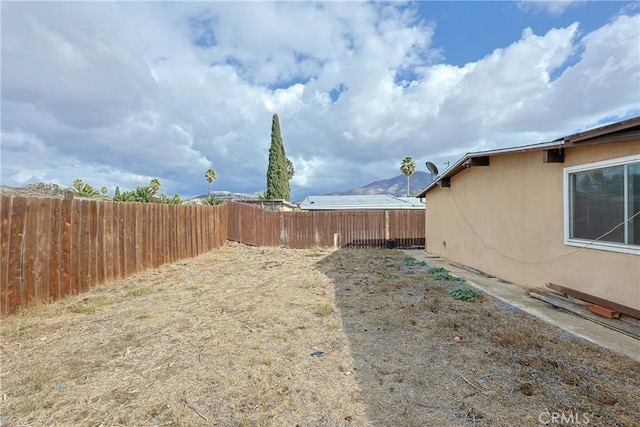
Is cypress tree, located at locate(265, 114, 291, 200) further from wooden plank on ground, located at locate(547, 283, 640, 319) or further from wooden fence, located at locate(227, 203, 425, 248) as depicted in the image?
wooden plank on ground, located at locate(547, 283, 640, 319)

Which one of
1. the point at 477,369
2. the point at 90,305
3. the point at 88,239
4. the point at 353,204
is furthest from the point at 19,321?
the point at 353,204

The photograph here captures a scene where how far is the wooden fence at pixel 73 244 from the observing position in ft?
14.2

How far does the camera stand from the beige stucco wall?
4.12 m

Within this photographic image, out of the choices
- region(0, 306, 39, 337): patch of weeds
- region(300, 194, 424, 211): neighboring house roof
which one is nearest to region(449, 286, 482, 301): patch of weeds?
region(0, 306, 39, 337): patch of weeds

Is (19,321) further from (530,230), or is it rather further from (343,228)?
(343,228)

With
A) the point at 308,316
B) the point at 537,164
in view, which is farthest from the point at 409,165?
the point at 308,316

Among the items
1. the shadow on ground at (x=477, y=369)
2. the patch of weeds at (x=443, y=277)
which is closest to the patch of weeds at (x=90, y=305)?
the shadow on ground at (x=477, y=369)

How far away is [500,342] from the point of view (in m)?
3.29

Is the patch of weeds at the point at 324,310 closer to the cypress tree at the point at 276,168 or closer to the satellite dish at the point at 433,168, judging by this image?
the satellite dish at the point at 433,168

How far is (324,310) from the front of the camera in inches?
179

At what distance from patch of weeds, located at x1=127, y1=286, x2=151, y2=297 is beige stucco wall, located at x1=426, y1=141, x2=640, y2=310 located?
23.5 ft

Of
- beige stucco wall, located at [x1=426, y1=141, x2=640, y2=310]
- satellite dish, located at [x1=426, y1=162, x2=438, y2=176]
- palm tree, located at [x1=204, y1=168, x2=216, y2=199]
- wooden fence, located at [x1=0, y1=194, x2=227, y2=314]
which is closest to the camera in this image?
beige stucco wall, located at [x1=426, y1=141, x2=640, y2=310]

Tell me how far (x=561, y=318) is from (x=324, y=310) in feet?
10.3

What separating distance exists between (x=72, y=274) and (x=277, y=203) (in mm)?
19874
